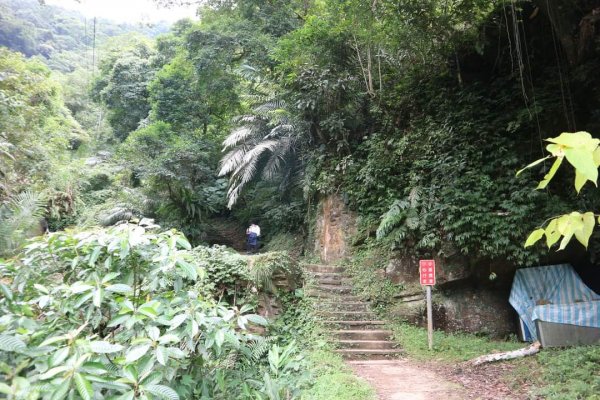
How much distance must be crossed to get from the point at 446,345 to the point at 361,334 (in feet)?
4.61

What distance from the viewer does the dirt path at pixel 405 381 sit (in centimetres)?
458

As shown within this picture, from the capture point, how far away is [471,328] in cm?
711

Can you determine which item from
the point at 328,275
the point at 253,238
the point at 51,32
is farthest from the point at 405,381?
the point at 51,32

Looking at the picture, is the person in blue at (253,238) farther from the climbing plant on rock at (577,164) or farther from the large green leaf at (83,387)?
the climbing plant on rock at (577,164)

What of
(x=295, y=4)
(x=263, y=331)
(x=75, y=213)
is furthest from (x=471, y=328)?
(x=75, y=213)

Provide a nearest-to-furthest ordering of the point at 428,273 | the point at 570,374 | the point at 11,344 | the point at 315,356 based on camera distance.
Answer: the point at 11,344 < the point at 570,374 < the point at 315,356 < the point at 428,273

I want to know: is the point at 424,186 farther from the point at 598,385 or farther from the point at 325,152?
the point at 598,385

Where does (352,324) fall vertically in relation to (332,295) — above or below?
below

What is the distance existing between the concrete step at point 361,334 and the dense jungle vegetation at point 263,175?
1.77 feet

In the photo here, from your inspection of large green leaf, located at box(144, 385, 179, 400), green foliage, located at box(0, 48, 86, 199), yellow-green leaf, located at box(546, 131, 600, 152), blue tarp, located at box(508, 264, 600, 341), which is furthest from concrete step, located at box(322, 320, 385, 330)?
yellow-green leaf, located at box(546, 131, 600, 152)

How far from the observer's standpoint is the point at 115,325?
7.73 feet

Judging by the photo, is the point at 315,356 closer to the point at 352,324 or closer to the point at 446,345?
the point at 352,324

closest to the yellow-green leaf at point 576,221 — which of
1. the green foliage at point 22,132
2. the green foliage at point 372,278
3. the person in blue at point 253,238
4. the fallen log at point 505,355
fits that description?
the fallen log at point 505,355

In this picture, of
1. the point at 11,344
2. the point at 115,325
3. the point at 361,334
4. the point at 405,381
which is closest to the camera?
the point at 11,344
